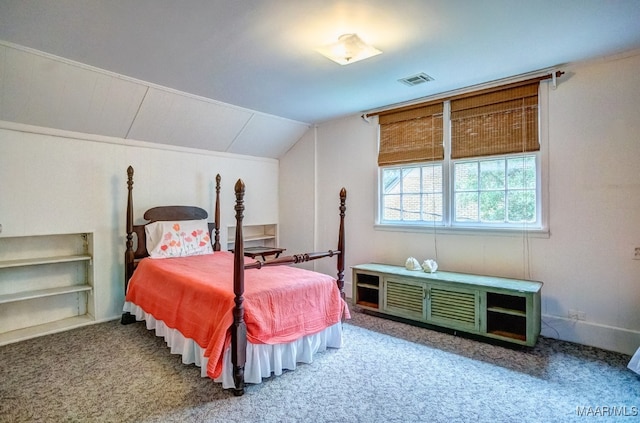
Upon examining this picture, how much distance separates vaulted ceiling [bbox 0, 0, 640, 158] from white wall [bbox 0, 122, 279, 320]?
0.66 feet

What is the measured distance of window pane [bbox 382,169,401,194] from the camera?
4203mm

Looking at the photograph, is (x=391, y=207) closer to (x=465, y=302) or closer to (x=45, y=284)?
(x=465, y=302)

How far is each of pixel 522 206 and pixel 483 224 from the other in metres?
0.40

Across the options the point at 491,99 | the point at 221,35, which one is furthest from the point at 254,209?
the point at 491,99

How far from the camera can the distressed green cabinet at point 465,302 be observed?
2.90 m

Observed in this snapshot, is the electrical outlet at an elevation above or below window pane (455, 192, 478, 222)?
below

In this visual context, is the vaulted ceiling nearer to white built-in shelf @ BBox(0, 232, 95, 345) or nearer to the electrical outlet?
white built-in shelf @ BBox(0, 232, 95, 345)

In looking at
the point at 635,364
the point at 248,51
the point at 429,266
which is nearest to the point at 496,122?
the point at 429,266

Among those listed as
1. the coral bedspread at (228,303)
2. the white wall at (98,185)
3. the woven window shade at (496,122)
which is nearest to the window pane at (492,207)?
the woven window shade at (496,122)

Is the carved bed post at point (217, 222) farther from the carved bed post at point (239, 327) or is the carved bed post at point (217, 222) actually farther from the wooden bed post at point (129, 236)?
the carved bed post at point (239, 327)

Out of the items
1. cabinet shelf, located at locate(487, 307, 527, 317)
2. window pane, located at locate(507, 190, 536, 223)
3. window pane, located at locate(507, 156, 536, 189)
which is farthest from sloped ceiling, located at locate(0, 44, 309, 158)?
cabinet shelf, located at locate(487, 307, 527, 317)

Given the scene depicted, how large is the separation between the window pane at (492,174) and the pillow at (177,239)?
3.21m

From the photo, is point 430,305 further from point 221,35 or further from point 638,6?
point 221,35

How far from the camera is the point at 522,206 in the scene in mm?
3293
